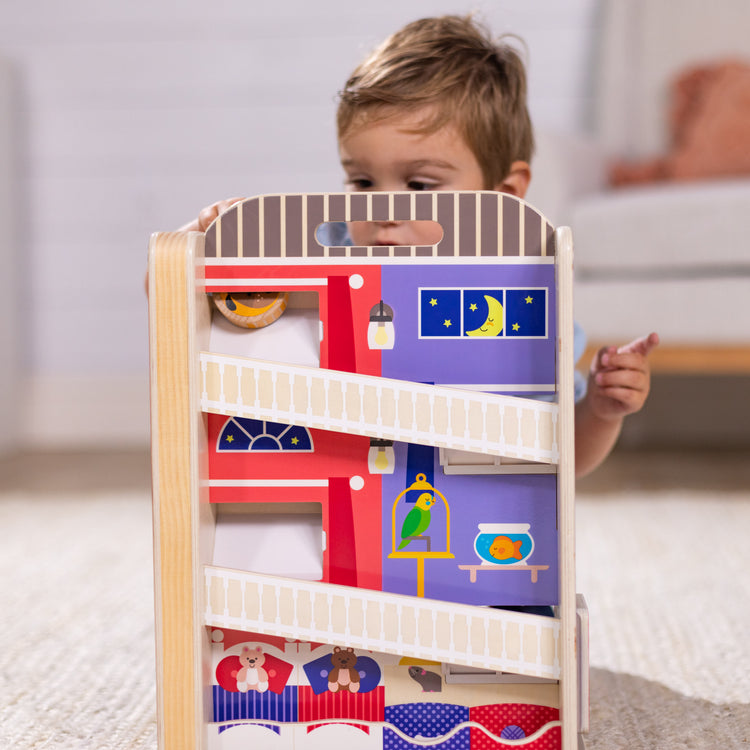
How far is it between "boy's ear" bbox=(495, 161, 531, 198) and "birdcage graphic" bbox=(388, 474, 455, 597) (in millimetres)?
490

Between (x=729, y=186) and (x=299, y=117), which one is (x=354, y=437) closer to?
(x=729, y=186)

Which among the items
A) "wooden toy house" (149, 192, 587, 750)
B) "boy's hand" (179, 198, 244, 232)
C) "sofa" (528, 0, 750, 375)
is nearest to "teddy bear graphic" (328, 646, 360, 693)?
"wooden toy house" (149, 192, 587, 750)

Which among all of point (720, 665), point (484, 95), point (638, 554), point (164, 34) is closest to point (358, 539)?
point (720, 665)

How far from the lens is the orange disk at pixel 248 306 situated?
23.1 inches

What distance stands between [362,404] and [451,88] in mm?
473

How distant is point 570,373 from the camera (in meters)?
0.54

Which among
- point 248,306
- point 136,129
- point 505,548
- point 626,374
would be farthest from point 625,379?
point 136,129

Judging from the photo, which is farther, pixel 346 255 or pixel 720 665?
pixel 720 665

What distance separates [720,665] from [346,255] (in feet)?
1.75

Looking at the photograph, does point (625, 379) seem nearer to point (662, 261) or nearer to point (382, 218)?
point (382, 218)

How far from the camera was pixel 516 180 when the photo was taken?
3.21 feet

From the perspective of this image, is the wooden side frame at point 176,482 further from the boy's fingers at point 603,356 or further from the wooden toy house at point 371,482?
the boy's fingers at point 603,356

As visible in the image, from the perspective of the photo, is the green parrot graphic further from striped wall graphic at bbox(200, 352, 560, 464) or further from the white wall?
the white wall

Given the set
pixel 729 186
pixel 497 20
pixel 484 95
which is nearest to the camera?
pixel 484 95
